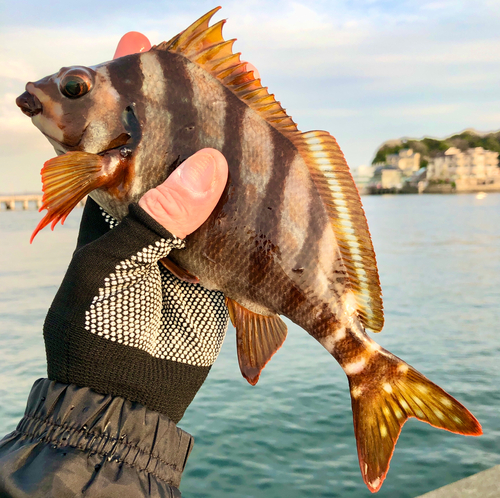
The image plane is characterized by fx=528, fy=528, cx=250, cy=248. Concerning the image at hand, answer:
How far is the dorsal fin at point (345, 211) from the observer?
2.22 metres

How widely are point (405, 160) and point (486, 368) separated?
448 feet

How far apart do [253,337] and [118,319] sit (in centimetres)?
61

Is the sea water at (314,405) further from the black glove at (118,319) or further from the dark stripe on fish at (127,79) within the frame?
the dark stripe on fish at (127,79)

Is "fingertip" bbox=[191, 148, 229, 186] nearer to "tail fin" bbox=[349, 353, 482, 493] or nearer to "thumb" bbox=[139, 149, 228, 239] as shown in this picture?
"thumb" bbox=[139, 149, 228, 239]

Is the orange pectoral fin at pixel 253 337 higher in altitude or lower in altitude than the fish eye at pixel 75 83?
lower

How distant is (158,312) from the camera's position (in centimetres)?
234

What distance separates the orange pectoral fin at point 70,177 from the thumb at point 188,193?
215 millimetres

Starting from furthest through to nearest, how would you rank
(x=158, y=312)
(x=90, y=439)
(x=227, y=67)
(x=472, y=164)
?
(x=472, y=164) → (x=158, y=312) → (x=227, y=67) → (x=90, y=439)

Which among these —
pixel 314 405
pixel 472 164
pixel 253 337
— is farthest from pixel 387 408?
pixel 472 164

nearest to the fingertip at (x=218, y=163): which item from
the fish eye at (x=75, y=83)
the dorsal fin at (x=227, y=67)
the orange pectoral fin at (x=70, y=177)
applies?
the dorsal fin at (x=227, y=67)

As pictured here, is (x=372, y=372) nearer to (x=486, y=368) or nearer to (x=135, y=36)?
(x=135, y=36)

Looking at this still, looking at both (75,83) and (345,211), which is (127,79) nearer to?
(75,83)

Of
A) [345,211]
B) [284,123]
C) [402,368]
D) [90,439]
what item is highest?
[284,123]

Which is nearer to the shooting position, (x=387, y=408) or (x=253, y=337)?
(x=387, y=408)
